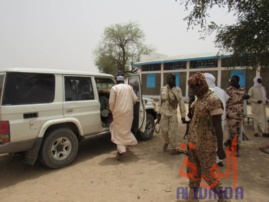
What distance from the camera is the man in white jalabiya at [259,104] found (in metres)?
6.87

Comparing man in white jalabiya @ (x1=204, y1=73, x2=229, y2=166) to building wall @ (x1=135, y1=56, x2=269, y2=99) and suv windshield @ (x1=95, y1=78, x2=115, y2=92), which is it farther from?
building wall @ (x1=135, y1=56, x2=269, y2=99)

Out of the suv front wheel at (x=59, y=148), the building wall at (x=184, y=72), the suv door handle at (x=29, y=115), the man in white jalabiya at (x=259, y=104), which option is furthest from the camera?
the building wall at (x=184, y=72)

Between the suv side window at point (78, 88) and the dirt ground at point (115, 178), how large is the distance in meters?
1.37

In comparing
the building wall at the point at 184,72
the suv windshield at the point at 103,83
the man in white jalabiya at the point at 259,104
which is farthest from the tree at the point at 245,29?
the building wall at the point at 184,72

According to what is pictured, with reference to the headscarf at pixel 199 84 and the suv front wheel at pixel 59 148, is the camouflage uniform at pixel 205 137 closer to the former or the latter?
the headscarf at pixel 199 84

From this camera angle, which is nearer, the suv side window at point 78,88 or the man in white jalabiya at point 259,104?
the suv side window at point 78,88

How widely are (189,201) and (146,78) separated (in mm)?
24011

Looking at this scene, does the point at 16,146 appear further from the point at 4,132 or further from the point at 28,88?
the point at 28,88

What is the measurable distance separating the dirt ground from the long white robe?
43 centimetres

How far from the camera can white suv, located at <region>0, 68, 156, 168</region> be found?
3652mm

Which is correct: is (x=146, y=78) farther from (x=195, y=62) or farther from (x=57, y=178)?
(x=57, y=178)

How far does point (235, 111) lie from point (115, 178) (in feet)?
9.75

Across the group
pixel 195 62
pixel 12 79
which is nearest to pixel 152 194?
pixel 12 79
